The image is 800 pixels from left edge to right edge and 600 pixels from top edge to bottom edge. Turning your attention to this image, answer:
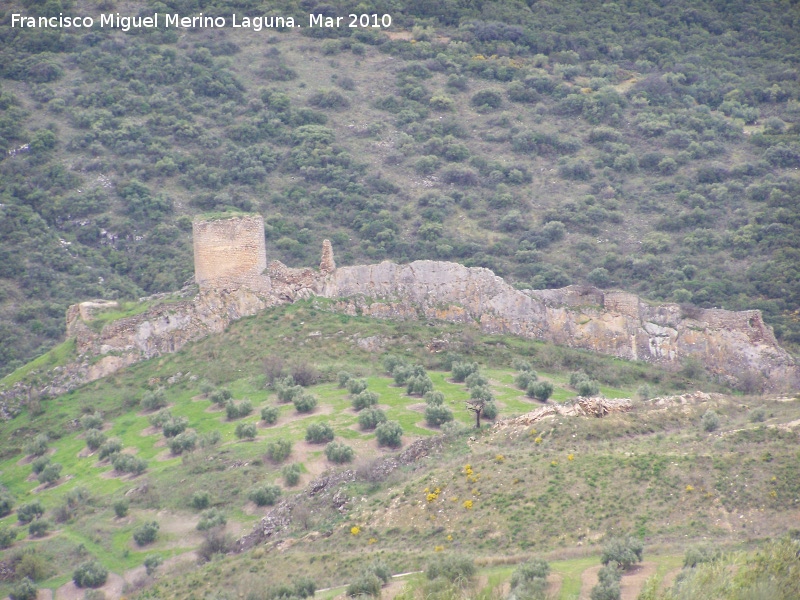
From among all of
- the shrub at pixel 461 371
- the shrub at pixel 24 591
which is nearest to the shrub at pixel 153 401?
the shrub at pixel 461 371

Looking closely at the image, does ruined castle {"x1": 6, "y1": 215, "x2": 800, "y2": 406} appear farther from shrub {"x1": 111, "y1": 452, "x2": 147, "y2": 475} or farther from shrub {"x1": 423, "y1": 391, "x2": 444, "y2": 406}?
shrub {"x1": 423, "y1": 391, "x2": 444, "y2": 406}

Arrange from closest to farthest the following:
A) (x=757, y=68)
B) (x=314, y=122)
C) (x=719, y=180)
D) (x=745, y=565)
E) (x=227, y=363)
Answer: (x=745, y=565), (x=227, y=363), (x=719, y=180), (x=314, y=122), (x=757, y=68)

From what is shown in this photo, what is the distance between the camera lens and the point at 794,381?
147 ft

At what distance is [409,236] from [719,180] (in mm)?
18940

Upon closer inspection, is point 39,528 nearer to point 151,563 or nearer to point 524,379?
point 151,563

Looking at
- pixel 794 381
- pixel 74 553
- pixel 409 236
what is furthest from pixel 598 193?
pixel 74 553

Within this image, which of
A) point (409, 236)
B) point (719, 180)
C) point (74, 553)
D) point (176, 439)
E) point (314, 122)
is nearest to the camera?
point (74, 553)

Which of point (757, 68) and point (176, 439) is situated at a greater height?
point (757, 68)

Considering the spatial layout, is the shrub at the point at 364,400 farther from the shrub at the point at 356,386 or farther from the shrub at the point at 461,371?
the shrub at the point at 461,371

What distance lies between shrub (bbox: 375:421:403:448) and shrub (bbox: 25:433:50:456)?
36.2ft

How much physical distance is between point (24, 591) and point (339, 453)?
9.13 meters

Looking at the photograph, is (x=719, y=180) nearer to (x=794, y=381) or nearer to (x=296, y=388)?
(x=794, y=381)

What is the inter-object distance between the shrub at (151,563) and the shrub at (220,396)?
9718 millimetres

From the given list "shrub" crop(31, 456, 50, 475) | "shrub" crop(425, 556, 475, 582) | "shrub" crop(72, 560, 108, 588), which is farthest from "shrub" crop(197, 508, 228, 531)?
"shrub" crop(425, 556, 475, 582)
